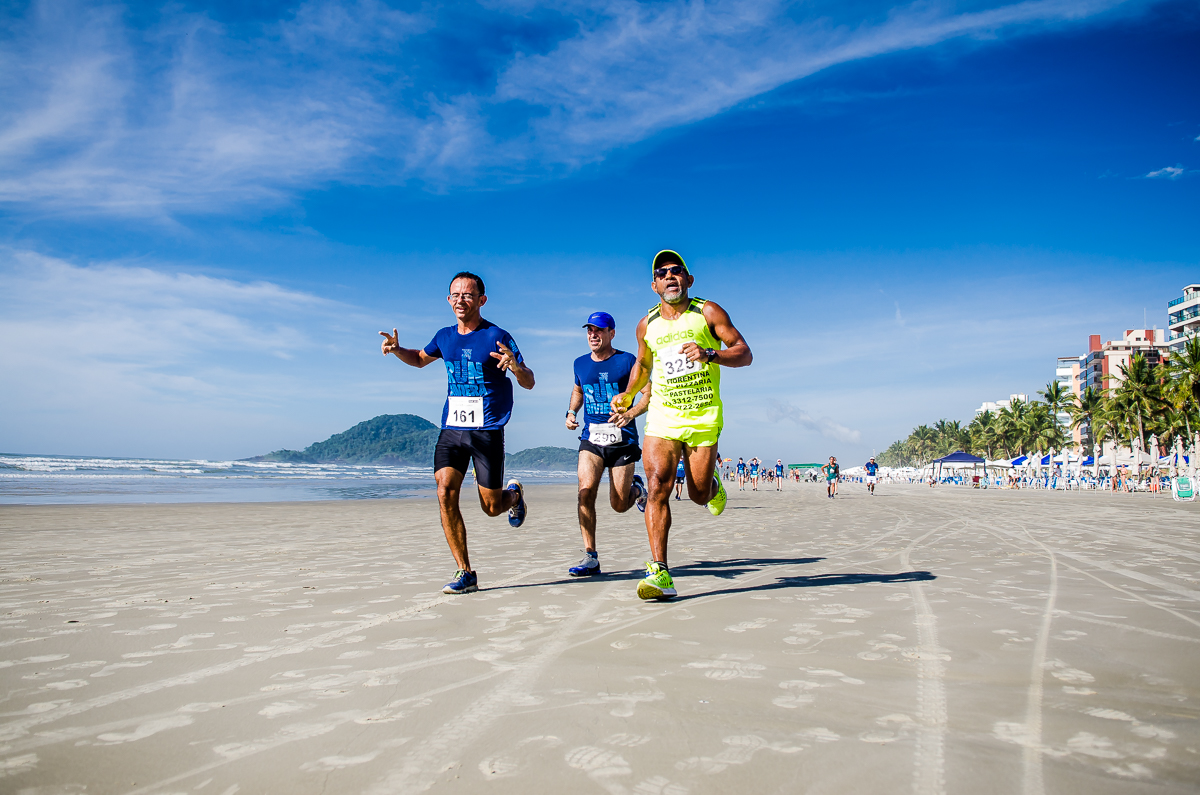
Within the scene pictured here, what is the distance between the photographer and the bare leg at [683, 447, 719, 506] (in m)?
4.55

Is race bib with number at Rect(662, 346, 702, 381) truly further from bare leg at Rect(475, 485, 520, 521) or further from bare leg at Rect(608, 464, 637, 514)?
bare leg at Rect(475, 485, 520, 521)

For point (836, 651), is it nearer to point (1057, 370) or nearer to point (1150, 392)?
point (1150, 392)

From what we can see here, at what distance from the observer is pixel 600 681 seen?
2.56m

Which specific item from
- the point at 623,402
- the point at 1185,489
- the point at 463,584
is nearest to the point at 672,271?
the point at 623,402

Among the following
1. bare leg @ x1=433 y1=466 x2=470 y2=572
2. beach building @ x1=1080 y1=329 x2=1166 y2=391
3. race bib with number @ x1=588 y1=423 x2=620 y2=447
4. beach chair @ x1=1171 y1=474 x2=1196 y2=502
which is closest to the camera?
bare leg @ x1=433 y1=466 x2=470 y2=572

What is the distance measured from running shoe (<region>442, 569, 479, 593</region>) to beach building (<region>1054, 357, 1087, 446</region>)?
141 meters

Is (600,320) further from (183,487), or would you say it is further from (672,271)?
(183,487)

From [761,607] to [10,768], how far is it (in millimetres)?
3403

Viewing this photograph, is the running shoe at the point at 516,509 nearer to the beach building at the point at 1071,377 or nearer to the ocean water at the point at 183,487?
the ocean water at the point at 183,487

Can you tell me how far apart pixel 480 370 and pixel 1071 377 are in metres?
163

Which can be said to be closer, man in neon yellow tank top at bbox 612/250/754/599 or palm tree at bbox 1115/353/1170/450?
man in neon yellow tank top at bbox 612/250/754/599

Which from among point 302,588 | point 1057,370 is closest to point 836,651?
point 302,588

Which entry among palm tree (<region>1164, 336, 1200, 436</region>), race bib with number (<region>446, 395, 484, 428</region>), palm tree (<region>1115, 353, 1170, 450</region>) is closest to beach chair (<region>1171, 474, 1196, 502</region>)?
palm tree (<region>1164, 336, 1200, 436</region>)

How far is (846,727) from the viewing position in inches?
82.5
